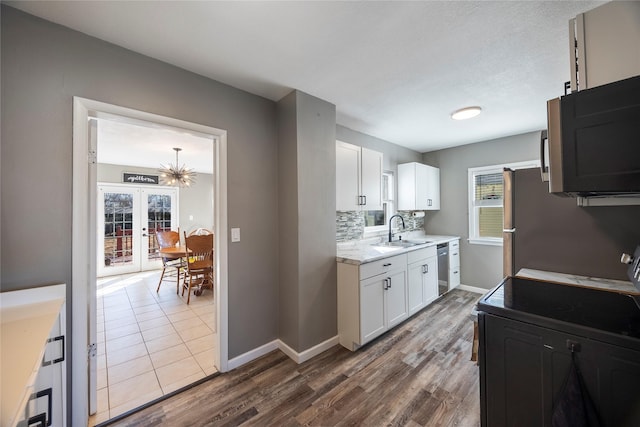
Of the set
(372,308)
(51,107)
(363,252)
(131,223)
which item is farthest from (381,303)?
(131,223)

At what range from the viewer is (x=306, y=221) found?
228 cm

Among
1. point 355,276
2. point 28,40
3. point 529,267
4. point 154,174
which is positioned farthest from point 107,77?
point 154,174

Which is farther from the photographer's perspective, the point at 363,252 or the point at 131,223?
the point at 131,223

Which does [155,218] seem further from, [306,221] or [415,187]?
[415,187]

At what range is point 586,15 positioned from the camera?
116 cm

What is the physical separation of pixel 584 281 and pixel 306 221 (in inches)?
78.5

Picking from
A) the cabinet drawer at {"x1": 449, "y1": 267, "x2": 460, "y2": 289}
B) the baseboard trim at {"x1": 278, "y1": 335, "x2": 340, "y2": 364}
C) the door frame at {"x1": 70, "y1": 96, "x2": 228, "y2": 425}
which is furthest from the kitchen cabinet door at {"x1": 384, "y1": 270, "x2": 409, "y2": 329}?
the door frame at {"x1": 70, "y1": 96, "x2": 228, "y2": 425}

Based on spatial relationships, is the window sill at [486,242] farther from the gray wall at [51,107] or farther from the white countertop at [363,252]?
the gray wall at [51,107]

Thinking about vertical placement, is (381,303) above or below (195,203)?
below

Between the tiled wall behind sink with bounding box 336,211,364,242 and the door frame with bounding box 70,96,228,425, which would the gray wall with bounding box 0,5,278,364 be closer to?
the door frame with bounding box 70,96,228,425

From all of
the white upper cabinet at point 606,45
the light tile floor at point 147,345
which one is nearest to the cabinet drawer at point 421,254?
the white upper cabinet at point 606,45

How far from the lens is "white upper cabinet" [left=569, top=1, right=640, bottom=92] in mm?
1057

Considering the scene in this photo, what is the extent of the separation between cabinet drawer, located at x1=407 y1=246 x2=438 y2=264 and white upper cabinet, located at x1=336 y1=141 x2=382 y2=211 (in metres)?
0.74

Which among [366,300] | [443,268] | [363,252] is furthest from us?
[443,268]
